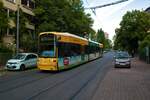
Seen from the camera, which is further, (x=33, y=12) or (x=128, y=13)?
(x=128, y=13)

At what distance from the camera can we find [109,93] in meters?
15.7

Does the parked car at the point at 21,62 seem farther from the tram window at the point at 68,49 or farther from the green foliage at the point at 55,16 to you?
the green foliage at the point at 55,16

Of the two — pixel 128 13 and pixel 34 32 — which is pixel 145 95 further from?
pixel 128 13

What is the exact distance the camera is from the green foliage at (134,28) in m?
84.9

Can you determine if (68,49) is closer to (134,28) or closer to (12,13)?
(12,13)

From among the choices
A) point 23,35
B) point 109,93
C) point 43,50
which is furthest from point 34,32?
point 109,93

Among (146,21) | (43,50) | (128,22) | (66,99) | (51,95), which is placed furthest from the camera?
(128,22)

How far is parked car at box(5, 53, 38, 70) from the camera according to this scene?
32.9 m

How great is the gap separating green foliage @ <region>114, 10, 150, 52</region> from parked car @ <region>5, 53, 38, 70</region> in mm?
50535

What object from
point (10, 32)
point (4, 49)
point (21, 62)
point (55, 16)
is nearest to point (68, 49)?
point (21, 62)

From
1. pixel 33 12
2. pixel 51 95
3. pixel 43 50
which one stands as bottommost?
pixel 51 95

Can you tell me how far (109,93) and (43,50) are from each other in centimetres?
1477

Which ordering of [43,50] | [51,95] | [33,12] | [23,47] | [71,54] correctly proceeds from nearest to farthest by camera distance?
[51,95], [43,50], [71,54], [23,47], [33,12]

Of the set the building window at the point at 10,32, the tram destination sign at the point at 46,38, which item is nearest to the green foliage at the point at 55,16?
the building window at the point at 10,32
